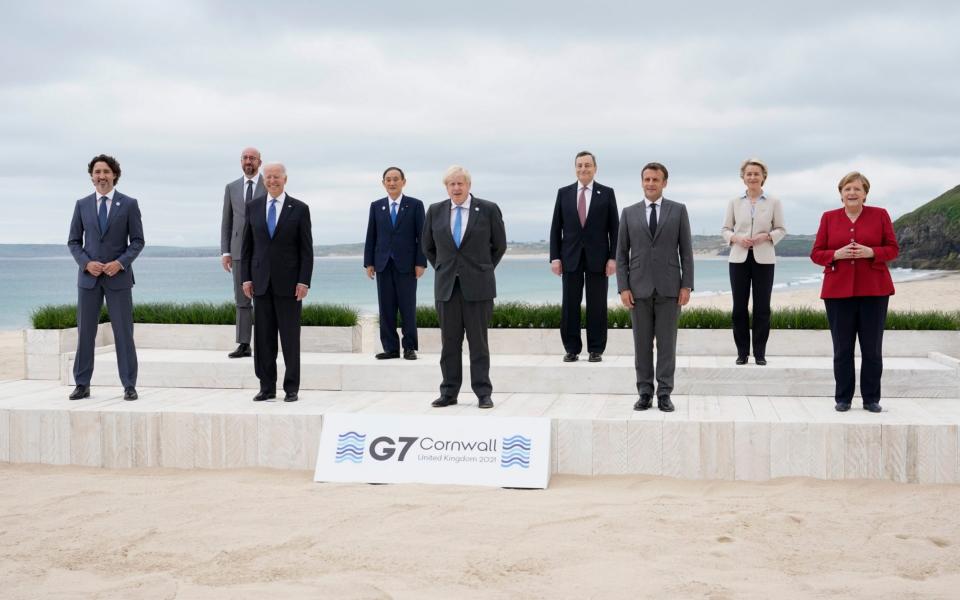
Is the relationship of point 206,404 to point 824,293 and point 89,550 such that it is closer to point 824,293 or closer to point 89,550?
point 89,550

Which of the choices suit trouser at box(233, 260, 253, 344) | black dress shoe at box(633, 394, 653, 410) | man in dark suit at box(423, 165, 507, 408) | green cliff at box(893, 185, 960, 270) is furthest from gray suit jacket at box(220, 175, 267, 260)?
green cliff at box(893, 185, 960, 270)

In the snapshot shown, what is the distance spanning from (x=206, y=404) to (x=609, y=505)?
10.4ft

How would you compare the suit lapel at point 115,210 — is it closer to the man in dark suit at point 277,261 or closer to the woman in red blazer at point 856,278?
the man in dark suit at point 277,261

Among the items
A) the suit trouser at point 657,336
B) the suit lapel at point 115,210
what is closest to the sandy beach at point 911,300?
the suit trouser at point 657,336

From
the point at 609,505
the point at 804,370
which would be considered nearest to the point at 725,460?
the point at 609,505

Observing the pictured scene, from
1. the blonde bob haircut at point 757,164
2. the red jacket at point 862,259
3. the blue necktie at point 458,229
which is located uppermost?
the blonde bob haircut at point 757,164

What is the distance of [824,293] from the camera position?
226 inches

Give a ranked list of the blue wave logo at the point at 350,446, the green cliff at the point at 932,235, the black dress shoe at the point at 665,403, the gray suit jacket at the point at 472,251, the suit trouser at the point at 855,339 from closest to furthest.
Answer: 1. the blue wave logo at the point at 350,446
2. the suit trouser at the point at 855,339
3. the black dress shoe at the point at 665,403
4. the gray suit jacket at the point at 472,251
5. the green cliff at the point at 932,235

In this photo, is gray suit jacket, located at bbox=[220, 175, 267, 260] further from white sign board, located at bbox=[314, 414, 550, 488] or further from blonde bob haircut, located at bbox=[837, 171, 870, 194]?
blonde bob haircut, located at bbox=[837, 171, 870, 194]

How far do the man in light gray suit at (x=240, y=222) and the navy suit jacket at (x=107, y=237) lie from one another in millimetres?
1123

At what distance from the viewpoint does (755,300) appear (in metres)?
7.07

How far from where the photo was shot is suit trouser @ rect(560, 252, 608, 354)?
7277 mm

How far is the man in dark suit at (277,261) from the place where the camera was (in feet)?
20.8

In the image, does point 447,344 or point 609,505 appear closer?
point 609,505
